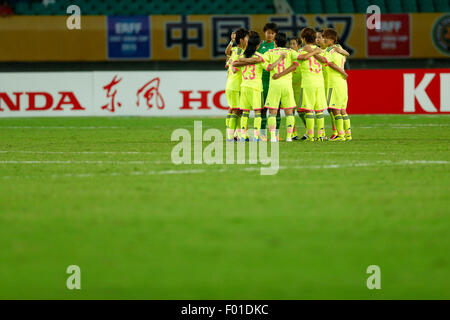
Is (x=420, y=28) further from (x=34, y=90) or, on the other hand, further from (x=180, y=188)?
(x=180, y=188)

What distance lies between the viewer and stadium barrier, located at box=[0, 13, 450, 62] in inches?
1051

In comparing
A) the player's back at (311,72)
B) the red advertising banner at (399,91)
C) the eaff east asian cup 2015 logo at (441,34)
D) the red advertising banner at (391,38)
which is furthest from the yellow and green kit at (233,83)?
the eaff east asian cup 2015 logo at (441,34)

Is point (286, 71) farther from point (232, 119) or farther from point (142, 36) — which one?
point (142, 36)

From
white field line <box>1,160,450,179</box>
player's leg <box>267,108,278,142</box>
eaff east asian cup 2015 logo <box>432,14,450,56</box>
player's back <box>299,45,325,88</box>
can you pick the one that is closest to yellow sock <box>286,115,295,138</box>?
player's leg <box>267,108,278,142</box>

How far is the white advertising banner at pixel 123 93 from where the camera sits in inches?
938

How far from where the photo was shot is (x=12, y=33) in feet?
87.2

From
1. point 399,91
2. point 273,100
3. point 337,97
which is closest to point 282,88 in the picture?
point 273,100

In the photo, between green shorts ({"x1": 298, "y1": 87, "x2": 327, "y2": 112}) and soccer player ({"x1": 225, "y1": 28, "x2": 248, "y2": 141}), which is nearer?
soccer player ({"x1": 225, "y1": 28, "x2": 248, "y2": 141})

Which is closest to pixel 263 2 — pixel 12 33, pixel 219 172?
pixel 12 33

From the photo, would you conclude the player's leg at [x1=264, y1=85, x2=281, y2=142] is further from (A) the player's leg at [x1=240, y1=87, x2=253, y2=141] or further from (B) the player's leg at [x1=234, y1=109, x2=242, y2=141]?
(B) the player's leg at [x1=234, y1=109, x2=242, y2=141]

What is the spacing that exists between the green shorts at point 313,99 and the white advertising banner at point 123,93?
949cm

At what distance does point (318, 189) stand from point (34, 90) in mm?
17431

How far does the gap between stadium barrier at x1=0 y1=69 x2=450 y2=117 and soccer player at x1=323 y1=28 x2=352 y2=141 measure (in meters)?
8.90

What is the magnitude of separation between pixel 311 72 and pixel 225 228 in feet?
29.3
